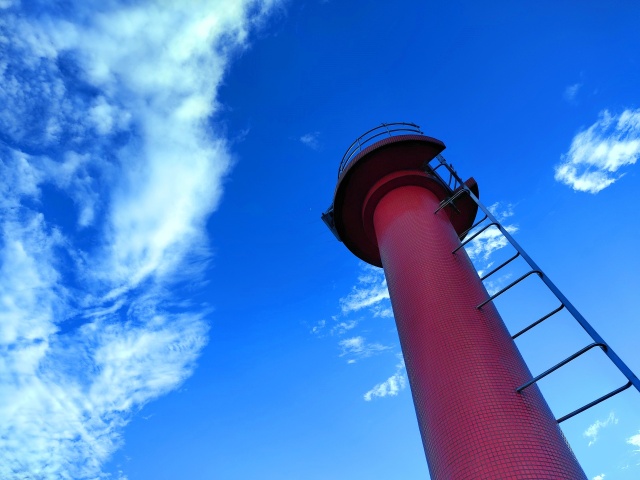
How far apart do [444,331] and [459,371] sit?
84 centimetres

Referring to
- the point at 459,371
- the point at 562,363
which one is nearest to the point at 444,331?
the point at 459,371

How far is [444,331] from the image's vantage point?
7.80 m

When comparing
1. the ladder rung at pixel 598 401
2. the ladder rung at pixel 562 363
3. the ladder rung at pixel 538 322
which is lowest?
the ladder rung at pixel 598 401

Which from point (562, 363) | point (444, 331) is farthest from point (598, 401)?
point (444, 331)

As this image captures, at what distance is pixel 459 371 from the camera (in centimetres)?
712

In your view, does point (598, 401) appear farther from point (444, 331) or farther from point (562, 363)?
point (444, 331)

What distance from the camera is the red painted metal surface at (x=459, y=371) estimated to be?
605cm

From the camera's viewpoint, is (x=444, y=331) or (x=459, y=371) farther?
(x=444, y=331)

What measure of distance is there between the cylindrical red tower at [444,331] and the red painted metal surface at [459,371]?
0.02 m

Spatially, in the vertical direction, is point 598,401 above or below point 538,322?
below

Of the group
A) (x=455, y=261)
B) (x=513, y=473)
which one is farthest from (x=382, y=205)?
(x=513, y=473)

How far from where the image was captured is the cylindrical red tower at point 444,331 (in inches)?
242

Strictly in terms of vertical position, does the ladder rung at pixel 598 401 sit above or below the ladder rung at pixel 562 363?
below

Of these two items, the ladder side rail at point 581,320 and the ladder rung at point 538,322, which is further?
the ladder rung at point 538,322
